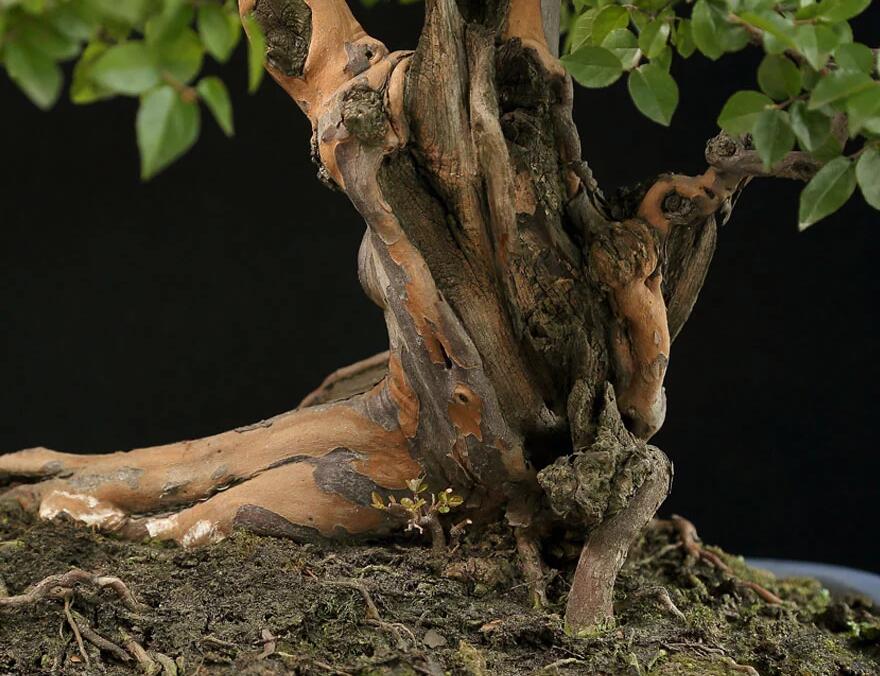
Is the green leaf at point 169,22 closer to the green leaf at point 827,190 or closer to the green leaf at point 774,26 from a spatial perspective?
the green leaf at point 774,26

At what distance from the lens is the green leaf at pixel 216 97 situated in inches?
26.6

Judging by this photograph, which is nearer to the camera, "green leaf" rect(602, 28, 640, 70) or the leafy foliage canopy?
the leafy foliage canopy

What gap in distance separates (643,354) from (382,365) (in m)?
0.51

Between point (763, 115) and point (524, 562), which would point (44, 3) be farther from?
point (524, 562)

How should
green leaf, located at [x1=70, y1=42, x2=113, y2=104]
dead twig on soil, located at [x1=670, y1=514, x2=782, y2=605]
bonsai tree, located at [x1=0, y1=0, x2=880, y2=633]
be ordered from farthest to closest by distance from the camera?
dead twig on soil, located at [x1=670, y1=514, x2=782, y2=605]
bonsai tree, located at [x1=0, y1=0, x2=880, y2=633]
green leaf, located at [x1=70, y1=42, x2=113, y2=104]

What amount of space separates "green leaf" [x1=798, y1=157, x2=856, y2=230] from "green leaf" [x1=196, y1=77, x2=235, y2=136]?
528 millimetres

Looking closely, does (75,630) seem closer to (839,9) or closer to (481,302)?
(481,302)

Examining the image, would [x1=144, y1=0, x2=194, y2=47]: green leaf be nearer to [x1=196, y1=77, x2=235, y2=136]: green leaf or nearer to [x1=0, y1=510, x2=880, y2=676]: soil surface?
[x1=196, y1=77, x2=235, y2=136]: green leaf

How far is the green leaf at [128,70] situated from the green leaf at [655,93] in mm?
438

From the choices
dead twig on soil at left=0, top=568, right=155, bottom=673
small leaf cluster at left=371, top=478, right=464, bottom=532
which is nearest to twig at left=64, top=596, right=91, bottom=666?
dead twig on soil at left=0, top=568, right=155, bottom=673

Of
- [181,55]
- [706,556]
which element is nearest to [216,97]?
[181,55]

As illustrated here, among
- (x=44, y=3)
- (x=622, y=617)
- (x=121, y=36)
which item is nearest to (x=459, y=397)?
(x=622, y=617)

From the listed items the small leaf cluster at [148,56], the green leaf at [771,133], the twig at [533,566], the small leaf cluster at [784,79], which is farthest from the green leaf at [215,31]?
the twig at [533,566]

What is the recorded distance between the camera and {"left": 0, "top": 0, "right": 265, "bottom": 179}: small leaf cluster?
65 centimetres
